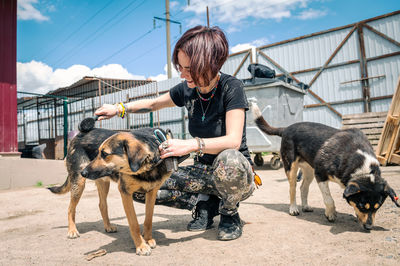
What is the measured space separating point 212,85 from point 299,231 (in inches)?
58.5

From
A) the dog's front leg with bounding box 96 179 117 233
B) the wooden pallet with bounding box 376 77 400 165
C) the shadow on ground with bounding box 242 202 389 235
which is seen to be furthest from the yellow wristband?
the wooden pallet with bounding box 376 77 400 165

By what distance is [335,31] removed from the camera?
1240 centimetres

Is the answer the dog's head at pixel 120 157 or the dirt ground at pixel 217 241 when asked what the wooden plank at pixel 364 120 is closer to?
the dirt ground at pixel 217 241

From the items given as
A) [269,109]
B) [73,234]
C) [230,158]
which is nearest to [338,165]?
[230,158]

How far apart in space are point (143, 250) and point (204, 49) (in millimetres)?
1570

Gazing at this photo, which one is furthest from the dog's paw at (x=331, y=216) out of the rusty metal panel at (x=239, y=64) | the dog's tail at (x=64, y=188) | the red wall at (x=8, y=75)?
the rusty metal panel at (x=239, y=64)

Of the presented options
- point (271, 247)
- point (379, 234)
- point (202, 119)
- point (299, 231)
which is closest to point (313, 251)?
point (271, 247)

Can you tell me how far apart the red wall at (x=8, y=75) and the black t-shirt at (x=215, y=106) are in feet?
19.5

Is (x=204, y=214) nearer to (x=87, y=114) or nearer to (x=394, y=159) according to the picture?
(x=394, y=159)

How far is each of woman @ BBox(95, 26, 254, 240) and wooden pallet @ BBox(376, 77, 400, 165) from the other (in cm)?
513

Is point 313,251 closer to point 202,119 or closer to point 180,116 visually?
point 202,119

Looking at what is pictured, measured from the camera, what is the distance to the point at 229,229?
7.89ft

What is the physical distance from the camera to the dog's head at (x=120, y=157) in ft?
6.71

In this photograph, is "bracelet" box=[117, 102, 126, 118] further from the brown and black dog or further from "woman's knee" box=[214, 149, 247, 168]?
"woman's knee" box=[214, 149, 247, 168]
